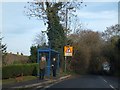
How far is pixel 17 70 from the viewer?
33438 mm

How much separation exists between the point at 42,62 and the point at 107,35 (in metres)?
60.2

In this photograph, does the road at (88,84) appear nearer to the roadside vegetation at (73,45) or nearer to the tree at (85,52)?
the roadside vegetation at (73,45)

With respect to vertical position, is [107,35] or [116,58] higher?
[107,35]

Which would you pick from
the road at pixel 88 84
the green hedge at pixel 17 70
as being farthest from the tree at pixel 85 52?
the road at pixel 88 84

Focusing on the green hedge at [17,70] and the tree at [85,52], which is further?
the tree at [85,52]

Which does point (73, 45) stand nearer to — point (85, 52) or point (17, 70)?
point (85, 52)

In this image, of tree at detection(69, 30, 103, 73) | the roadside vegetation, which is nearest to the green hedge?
the roadside vegetation

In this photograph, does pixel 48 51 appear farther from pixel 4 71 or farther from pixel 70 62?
pixel 70 62

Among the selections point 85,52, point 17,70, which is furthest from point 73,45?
point 17,70

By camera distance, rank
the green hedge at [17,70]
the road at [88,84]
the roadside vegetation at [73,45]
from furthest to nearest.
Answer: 1. the roadside vegetation at [73,45]
2. the green hedge at [17,70]
3. the road at [88,84]

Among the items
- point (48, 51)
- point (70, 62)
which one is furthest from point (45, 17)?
point (48, 51)

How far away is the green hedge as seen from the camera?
32116 mm

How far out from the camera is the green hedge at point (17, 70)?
105 ft

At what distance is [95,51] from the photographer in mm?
65812
